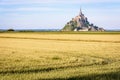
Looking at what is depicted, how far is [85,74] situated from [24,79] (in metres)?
3.13

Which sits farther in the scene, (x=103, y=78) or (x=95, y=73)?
(x=95, y=73)

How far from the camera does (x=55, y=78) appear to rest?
1270cm

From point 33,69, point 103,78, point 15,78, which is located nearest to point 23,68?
point 33,69

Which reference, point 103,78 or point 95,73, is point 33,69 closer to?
point 95,73

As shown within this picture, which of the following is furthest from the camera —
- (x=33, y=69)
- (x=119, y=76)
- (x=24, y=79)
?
(x=33, y=69)

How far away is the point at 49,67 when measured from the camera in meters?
16.9

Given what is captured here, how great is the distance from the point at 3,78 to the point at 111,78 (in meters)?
4.76

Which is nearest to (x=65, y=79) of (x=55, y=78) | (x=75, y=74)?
(x=55, y=78)

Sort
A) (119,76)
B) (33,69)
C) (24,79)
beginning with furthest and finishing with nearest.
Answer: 1. (33,69)
2. (119,76)
3. (24,79)

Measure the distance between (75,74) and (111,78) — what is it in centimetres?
192

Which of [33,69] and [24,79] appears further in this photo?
[33,69]

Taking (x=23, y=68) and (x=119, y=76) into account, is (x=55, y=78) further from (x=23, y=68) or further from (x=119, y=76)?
(x=23, y=68)

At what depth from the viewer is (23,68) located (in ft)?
53.7

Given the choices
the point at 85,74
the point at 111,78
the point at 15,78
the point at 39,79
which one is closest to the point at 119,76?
the point at 111,78
